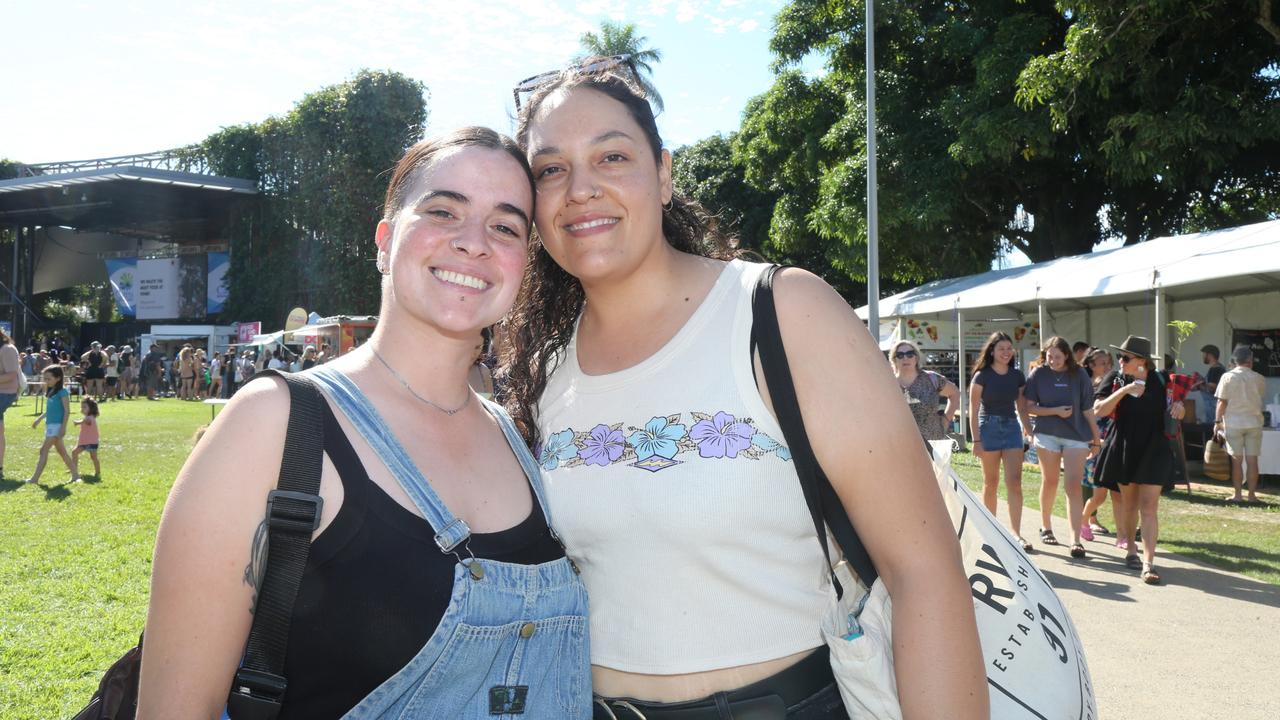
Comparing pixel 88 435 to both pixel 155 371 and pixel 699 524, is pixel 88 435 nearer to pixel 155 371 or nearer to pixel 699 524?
pixel 699 524

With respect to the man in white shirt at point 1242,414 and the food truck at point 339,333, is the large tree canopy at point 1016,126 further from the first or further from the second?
the food truck at point 339,333

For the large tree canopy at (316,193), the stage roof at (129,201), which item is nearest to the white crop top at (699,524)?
the large tree canopy at (316,193)

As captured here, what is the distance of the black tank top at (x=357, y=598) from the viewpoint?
141 centimetres

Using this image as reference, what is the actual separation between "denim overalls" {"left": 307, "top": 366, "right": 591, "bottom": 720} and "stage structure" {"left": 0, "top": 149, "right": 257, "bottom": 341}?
135 ft

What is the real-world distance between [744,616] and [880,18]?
63.9 feet

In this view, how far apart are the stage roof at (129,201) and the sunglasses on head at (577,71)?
4042 cm

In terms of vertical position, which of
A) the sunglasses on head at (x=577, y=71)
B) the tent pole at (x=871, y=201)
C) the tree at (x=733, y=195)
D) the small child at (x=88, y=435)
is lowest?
the small child at (x=88, y=435)

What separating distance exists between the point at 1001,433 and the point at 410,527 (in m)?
8.15

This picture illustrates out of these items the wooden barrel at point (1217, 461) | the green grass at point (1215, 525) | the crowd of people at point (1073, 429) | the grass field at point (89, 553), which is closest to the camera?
the grass field at point (89, 553)

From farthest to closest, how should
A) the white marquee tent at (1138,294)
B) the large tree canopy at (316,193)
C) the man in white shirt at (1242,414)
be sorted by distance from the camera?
1. the large tree canopy at (316,193)
2. the white marquee tent at (1138,294)
3. the man in white shirt at (1242,414)

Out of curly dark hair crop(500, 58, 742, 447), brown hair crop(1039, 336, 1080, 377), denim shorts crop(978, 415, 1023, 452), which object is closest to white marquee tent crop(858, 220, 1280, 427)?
brown hair crop(1039, 336, 1080, 377)

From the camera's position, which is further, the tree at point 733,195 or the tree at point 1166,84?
the tree at point 733,195

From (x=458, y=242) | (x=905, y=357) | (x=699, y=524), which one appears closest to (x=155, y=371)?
(x=905, y=357)

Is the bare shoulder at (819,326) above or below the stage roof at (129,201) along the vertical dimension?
below
